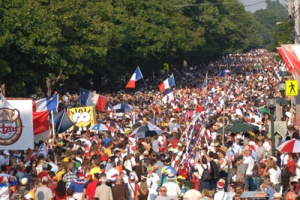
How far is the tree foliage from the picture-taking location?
42.4 meters

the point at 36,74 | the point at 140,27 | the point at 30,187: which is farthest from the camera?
the point at 140,27

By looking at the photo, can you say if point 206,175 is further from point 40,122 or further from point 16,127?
point 40,122

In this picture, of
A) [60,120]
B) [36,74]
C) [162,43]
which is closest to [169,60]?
[162,43]

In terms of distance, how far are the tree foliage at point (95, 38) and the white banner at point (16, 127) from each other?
15926mm

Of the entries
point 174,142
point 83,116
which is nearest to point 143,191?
point 174,142

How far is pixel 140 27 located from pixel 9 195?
65.3 metres

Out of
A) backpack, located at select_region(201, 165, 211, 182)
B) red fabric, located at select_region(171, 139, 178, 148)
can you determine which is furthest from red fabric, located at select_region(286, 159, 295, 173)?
red fabric, located at select_region(171, 139, 178, 148)

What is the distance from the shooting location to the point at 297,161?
23.1 meters

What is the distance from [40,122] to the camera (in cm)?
2795

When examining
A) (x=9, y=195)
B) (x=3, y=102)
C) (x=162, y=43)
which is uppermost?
(x=162, y=43)

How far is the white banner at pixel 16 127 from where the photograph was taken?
23125 mm

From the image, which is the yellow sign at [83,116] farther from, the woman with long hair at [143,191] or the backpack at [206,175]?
the woman with long hair at [143,191]

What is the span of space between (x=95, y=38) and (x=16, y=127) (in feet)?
112

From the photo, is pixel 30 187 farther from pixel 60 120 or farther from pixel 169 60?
pixel 169 60
